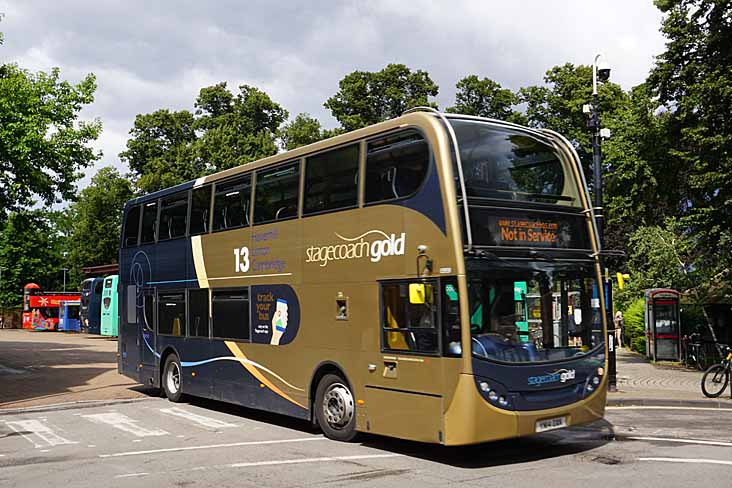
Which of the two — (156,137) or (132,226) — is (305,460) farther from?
(156,137)

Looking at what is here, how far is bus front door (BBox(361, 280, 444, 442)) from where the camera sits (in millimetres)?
9500

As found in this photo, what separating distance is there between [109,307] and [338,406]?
37.3 metres

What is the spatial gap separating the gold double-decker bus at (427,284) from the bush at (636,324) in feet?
71.6

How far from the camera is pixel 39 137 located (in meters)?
23.8

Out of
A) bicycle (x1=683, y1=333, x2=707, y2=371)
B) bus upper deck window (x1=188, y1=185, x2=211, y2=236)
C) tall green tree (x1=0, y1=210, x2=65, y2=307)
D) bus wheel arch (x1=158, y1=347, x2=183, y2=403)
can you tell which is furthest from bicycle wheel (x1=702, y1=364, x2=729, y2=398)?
tall green tree (x1=0, y1=210, x2=65, y2=307)

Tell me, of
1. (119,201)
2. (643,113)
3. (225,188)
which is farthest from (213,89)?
(225,188)

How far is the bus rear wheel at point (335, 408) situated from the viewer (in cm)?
1110

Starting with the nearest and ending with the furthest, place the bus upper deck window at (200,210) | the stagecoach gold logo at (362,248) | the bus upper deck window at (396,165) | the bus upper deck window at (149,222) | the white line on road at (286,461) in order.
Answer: the white line on road at (286,461)
the bus upper deck window at (396,165)
the stagecoach gold logo at (362,248)
the bus upper deck window at (200,210)
the bus upper deck window at (149,222)

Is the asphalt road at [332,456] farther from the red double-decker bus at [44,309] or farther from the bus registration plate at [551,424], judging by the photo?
the red double-decker bus at [44,309]

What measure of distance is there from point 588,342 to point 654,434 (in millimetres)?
2461

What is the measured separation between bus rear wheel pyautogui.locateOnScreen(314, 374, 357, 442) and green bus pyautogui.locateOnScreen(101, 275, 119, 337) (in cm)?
3472

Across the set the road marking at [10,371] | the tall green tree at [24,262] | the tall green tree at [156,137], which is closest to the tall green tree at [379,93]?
the tall green tree at [156,137]

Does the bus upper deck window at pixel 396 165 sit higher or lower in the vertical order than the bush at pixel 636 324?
higher

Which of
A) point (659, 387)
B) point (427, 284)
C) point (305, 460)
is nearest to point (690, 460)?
point (427, 284)
